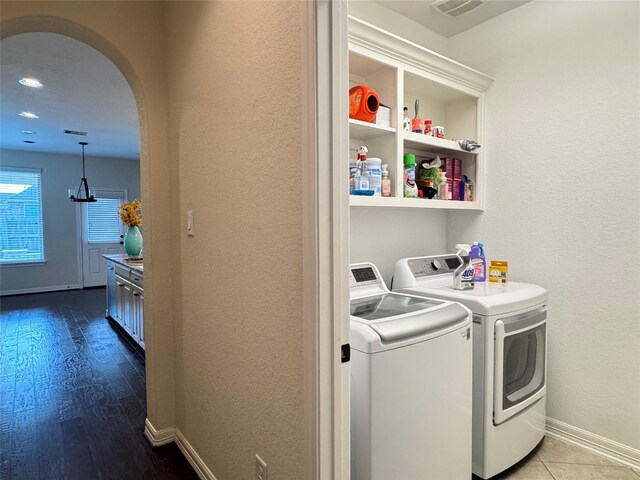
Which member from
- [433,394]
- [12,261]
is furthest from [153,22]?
[12,261]

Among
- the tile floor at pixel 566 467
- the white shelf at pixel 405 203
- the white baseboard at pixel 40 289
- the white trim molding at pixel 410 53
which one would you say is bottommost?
the tile floor at pixel 566 467

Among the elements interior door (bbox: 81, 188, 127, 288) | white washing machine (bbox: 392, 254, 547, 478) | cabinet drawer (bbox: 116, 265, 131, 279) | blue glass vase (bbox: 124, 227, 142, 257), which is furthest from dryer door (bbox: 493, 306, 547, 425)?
interior door (bbox: 81, 188, 127, 288)

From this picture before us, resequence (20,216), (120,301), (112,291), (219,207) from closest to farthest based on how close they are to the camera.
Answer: (219,207) < (120,301) < (112,291) < (20,216)

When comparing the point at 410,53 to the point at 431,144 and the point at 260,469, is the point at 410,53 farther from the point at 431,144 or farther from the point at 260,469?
the point at 260,469

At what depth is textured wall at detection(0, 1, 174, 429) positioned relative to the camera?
190 centimetres

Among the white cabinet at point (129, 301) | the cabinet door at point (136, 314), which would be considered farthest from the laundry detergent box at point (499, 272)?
the cabinet door at point (136, 314)

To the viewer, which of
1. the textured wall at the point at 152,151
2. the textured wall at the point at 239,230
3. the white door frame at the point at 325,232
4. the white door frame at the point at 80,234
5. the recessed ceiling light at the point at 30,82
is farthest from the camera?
the white door frame at the point at 80,234

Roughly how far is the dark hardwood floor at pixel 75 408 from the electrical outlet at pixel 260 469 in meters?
0.70

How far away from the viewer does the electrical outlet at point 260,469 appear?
133cm

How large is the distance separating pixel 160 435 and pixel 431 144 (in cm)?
233

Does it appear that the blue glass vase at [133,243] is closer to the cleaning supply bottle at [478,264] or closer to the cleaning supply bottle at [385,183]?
the cleaning supply bottle at [385,183]

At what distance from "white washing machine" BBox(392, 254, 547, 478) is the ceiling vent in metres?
1.65

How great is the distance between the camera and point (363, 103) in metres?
1.92

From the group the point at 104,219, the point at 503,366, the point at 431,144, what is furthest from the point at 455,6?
the point at 104,219
